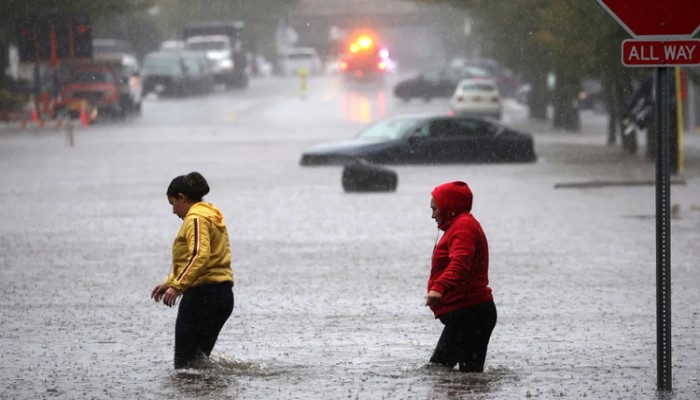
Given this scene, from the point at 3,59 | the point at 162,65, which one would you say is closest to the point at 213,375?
the point at 3,59

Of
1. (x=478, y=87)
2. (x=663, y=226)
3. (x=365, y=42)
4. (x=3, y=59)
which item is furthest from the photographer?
(x=365, y=42)

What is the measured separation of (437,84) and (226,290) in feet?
179

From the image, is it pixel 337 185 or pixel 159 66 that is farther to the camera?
pixel 159 66

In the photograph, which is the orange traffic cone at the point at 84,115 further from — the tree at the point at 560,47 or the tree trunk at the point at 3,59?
the tree at the point at 560,47

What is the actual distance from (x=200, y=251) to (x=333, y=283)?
5.12 meters

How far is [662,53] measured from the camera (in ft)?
26.2

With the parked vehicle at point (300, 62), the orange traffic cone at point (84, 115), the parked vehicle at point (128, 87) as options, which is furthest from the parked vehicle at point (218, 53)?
the orange traffic cone at point (84, 115)

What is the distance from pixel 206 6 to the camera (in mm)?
109875

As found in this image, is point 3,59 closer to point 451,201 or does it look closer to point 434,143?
point 434,143

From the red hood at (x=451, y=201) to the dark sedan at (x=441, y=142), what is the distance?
21.8 meters

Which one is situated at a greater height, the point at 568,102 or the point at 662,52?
the point at 662,52

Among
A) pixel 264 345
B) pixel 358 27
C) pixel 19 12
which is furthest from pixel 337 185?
pixel 358 27

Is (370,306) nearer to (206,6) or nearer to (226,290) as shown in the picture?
(226,290)

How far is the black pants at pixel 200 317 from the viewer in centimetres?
858
